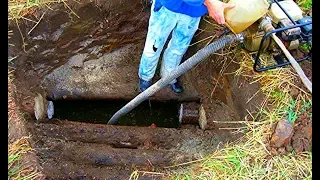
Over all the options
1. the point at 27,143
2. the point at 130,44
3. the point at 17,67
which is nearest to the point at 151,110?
the point at 130,44

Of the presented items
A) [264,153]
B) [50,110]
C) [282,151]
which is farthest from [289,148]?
[50,110]

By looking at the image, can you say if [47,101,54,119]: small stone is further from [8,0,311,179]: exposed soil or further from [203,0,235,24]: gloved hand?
[203,0,235,24]: gloved hand

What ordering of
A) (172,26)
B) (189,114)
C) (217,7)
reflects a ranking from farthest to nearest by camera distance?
(189,114) → (172,26) → (217,7)

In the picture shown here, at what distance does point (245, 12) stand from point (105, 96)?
1.78 metres

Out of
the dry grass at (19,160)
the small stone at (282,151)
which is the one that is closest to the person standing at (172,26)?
the small stone at (282,151)

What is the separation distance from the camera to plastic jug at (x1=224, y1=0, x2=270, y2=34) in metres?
3.12

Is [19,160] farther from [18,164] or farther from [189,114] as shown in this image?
[189,114]

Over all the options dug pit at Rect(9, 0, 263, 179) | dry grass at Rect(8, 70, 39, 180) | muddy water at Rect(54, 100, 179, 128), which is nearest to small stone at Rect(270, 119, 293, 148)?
dug pit at Rect(9, 0, 263, 179)

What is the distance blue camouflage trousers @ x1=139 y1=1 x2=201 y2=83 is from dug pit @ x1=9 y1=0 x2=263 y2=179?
0.32 metres

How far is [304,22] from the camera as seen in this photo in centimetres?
319

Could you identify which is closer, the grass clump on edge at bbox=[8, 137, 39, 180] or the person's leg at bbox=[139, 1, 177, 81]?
the grass clump on edge at bbox=[8, 137, 39, 180]

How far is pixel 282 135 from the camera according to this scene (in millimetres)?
3191
